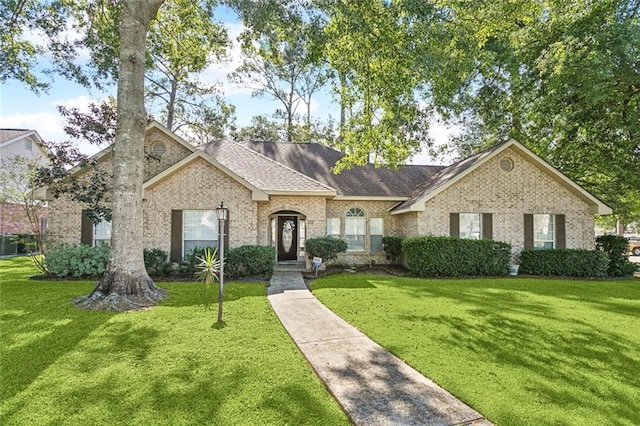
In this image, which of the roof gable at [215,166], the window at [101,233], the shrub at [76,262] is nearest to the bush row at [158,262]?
the shrub at [76,262]

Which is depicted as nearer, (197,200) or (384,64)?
(384,64)

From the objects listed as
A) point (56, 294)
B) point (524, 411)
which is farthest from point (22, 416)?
point (56, 294)

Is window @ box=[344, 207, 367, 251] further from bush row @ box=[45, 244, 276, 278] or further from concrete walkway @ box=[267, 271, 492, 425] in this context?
concrete walkway @ box=[267, 271, 492, 425]

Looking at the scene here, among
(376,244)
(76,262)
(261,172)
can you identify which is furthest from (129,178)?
(376,244)

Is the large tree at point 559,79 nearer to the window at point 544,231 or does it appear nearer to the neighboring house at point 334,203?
the neighboring house at point 334,203

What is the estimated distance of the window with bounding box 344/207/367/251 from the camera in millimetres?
15922

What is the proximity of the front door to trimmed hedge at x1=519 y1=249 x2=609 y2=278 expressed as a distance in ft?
34.2

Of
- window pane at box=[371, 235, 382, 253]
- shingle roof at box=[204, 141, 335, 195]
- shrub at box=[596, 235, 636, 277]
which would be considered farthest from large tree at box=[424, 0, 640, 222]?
window pane at box=[371, 235, 382, 253]

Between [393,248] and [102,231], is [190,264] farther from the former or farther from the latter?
[393,248]

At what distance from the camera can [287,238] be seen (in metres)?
16.0

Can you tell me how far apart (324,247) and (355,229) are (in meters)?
3.41

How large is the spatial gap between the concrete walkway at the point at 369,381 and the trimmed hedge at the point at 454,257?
6.96m

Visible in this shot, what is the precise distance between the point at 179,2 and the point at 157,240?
9.40 metres

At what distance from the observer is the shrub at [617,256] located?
14.2 m
